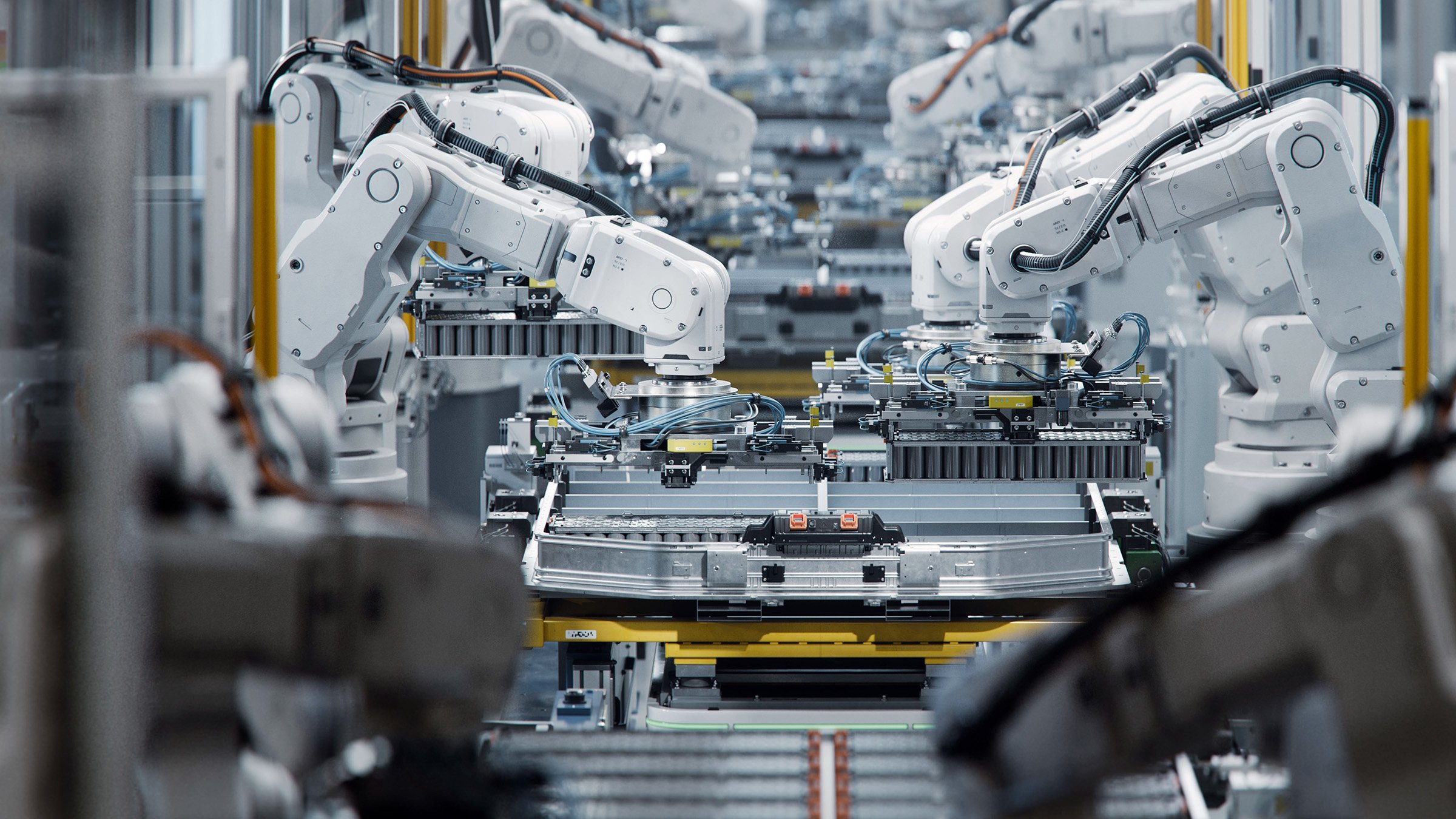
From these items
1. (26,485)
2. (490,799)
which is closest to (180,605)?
(26,485)

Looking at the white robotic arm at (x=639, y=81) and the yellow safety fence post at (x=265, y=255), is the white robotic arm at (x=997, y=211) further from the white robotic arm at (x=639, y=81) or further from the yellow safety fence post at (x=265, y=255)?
the white robotic arm at (x=639, y=81)

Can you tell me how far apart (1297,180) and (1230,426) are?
1169 mm

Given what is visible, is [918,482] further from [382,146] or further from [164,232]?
[164,232]

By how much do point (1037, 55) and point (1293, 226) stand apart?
18.8 feet

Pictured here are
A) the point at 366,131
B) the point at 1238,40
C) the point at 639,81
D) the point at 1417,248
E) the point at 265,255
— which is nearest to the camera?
the point at 1417,248

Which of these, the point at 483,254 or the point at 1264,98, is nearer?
the point at 1264,98

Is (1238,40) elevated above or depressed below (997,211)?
above

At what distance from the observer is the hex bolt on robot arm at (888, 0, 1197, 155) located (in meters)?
9.44

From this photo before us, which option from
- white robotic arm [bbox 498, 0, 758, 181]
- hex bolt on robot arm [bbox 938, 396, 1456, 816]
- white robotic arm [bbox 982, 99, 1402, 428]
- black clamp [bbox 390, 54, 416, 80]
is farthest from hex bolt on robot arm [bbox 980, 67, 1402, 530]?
white robotic arm [bbox 498, 0, 758, 181]

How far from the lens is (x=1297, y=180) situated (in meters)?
4.53

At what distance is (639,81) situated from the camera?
9.51m

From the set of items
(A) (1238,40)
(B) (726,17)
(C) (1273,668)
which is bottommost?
(C) (1273,668)

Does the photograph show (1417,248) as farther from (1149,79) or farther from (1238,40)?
(1238,40)

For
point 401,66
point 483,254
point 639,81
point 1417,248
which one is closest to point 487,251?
point 483,254
